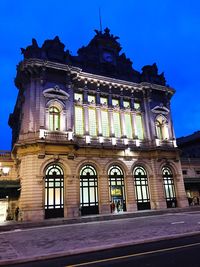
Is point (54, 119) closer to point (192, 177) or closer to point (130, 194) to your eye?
point (130, 194)

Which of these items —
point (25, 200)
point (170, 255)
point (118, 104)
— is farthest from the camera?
point (118, 104)

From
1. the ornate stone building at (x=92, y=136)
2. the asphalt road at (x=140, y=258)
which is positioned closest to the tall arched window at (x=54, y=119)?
the ornate stone building at (x=92, y=136)

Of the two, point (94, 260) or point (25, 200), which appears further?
point (25, 200)

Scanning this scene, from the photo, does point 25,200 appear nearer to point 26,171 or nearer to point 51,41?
point 26,171

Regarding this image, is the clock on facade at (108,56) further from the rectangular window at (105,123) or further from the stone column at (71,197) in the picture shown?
the stone column at (71,197)

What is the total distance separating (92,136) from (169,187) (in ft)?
43.8

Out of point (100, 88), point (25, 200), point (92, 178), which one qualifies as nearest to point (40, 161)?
point (25, 200)

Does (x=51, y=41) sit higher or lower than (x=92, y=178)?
higher

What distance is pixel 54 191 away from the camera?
23875mm

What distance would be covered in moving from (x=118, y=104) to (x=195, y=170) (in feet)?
64.7

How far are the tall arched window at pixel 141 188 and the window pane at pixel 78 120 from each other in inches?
362

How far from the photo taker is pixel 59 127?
26344mm

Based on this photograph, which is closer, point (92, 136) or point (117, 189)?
point (117, 189)

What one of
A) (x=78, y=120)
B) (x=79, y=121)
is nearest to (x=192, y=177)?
(x=79, y=121)
